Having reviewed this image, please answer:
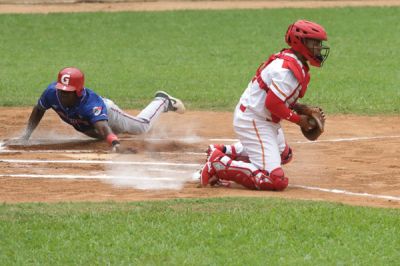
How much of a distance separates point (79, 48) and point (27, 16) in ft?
14.0

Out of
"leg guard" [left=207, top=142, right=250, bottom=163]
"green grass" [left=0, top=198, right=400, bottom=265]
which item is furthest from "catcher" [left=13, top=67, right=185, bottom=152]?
"green grass" [left=0, top=198, right=400, bottom=265]

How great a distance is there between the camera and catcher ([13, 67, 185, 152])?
12523 millimetres

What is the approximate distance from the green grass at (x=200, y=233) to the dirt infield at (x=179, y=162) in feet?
2.11

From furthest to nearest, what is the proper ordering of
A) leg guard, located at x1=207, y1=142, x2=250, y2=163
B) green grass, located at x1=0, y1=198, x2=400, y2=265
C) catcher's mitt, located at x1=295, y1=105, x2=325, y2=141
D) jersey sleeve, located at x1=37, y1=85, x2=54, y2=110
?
1. jersey sleeve, located at x1=37, y1=85, x2=54, y2=110
2. leg guard, located at x1=207, y1=142, x2=250, y2=163
3. catcher's mitt, located at x1=295, y1=105, x2=325, y2=141
4. green grass, located at x1=0, y1=198, x2=400, y2=265

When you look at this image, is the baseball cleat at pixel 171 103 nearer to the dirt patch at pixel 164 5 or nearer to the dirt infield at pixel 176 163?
the dirt infield at pixel 176 163

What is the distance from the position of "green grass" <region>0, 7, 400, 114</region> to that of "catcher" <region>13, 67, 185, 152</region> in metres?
2.68

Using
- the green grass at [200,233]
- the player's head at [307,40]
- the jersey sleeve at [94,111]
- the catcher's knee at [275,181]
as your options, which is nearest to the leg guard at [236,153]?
the catcher's knee at [275,181]

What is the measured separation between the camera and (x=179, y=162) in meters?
12.2

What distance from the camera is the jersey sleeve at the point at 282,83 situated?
10492 millimetres

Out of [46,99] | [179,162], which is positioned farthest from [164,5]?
[179,162]

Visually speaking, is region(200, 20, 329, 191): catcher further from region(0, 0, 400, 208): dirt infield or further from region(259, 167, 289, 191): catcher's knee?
region(0, 0, 400, 208): dirt infield

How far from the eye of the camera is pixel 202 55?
22.2 metres

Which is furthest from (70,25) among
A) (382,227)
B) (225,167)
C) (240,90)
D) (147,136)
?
(382,227)

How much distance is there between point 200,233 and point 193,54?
13.9m
